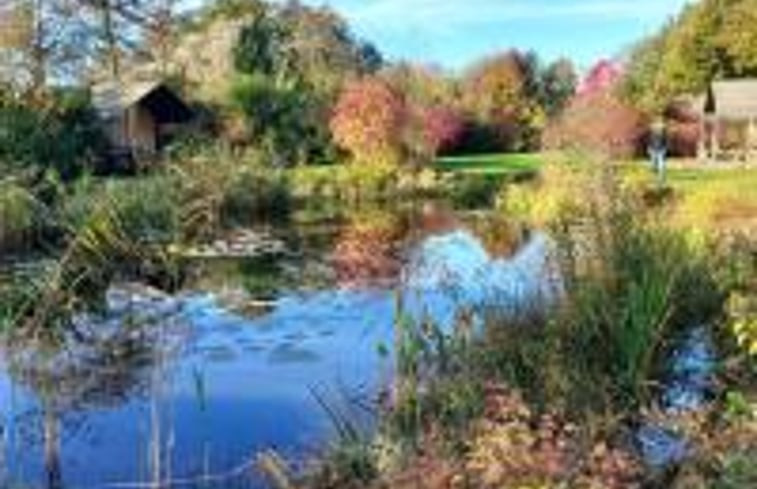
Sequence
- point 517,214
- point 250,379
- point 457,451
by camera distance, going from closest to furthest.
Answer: point 457,451
point 250,379
point 517,214

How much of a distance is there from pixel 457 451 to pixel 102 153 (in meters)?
31.3

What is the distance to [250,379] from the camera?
12711 millimetres

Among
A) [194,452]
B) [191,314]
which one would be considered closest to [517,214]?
[191,314]

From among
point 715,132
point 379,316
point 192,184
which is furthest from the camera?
point 715,132

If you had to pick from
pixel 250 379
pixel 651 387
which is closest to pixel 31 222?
pixel 250 379

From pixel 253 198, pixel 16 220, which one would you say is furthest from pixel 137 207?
pixel 253 198

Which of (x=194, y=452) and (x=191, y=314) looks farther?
(x=191, y=314)

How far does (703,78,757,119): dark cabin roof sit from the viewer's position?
44969 mm

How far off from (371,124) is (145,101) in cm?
746

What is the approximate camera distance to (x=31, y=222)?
891 inches

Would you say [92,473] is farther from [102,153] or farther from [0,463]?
[102,153]

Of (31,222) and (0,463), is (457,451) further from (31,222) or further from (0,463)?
(31,222)

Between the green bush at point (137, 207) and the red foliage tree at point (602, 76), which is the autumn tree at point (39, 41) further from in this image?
the red foliage tree at point (602, 76)

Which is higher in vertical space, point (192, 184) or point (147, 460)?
point (192, 184)
